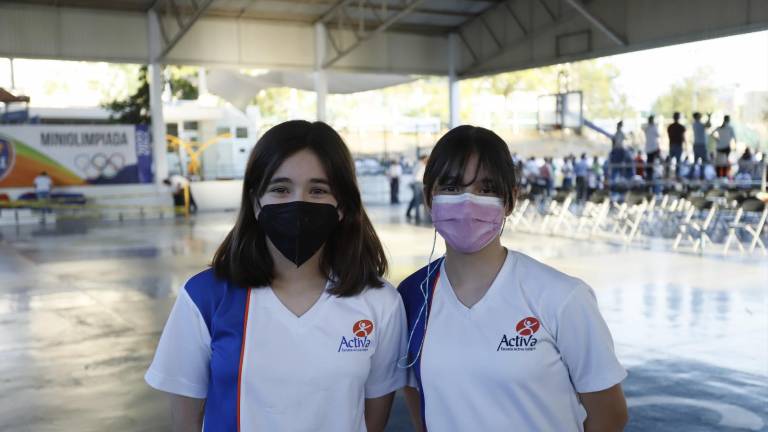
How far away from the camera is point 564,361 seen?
5.62 ft

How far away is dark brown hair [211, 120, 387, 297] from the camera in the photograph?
175cm

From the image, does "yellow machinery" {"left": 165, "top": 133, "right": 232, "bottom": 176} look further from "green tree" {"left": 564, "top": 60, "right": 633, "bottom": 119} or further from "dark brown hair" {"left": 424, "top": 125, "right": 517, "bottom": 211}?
"green tree" {"left": 564, "top": 60, "right": 633, "bottom": 119}

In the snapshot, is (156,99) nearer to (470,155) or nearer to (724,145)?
(724,145)

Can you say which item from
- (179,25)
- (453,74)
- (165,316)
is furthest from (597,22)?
(165,316)

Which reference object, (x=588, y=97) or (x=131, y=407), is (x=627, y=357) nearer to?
(x=131, y=407)

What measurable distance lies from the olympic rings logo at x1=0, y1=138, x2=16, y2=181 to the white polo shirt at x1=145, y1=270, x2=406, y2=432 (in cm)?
1751

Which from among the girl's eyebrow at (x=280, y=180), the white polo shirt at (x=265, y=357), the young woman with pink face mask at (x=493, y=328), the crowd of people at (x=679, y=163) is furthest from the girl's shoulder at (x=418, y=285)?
the crowd of people at (x=679, y=163)

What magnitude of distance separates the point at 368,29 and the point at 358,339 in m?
19.9

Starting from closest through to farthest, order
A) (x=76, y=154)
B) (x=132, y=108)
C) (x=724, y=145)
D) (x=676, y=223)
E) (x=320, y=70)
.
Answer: (x=676, y=223)
(x=724, y=145)
(x=76, y=154)
(x=320, y=70)
(x=132, y=108)

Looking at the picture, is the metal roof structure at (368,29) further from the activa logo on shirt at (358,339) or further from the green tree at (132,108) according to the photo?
the activa logo on shirt at (358,339)

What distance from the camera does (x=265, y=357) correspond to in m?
1.69

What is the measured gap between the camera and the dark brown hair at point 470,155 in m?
1.75

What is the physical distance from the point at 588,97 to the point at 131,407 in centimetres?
4929

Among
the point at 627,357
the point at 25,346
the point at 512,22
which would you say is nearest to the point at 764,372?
the point at 627,357
